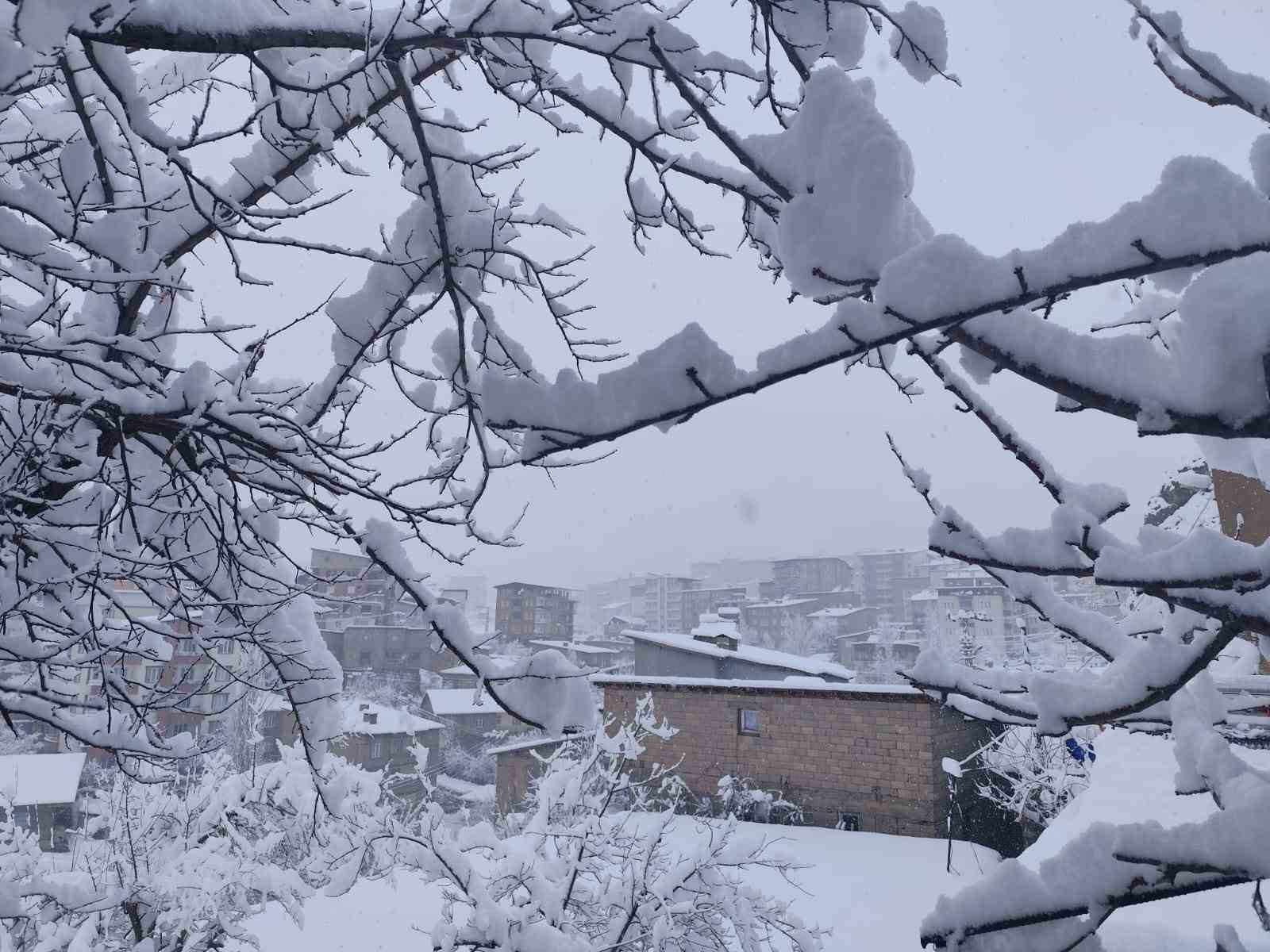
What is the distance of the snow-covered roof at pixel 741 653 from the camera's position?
22016mm

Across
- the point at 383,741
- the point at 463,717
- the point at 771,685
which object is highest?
the point at 771,685

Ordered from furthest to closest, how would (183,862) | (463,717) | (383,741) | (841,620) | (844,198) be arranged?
Answer: (841,620)
(463,717)
(383,741)
(183,862)
(844,198)

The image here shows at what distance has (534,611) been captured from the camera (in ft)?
204

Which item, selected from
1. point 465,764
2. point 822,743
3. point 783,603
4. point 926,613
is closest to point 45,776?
point 465,764

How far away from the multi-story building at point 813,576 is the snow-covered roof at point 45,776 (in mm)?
69207

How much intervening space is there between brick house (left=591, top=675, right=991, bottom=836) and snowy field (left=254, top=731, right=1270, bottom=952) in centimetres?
68

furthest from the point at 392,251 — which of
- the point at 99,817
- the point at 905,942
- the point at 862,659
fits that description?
the point at 862,659

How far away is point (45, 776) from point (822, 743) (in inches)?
1130

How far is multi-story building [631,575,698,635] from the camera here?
91.7 metres

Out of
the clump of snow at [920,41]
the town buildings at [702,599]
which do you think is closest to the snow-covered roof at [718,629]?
the clump of snow at [920,41]

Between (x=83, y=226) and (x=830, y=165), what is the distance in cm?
254

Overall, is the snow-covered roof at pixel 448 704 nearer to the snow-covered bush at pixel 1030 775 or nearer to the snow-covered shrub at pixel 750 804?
the snow-covered shrub at pixel 750 804

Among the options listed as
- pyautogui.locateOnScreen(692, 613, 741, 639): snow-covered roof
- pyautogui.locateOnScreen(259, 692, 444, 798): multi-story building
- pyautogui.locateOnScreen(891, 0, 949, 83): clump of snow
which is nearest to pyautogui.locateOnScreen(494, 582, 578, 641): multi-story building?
pyautogui.locateOnScreen(259, 692, 444, 798): multi-story building

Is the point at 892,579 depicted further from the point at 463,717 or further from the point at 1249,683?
the point at 1249,683
